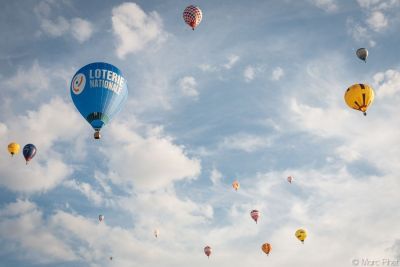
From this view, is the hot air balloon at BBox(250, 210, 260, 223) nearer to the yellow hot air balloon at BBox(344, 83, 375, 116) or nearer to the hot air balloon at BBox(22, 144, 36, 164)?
the yellow hot air balloon at BBox(344, 83, 375, 116)

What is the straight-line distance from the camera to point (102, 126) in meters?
35.4

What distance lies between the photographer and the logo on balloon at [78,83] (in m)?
36.0

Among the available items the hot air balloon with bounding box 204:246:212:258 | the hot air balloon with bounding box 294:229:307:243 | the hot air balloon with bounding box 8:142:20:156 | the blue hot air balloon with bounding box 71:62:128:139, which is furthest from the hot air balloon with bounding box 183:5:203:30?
the hot air balloon with bounding box 204:246:212:258

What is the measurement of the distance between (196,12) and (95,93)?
59.2ft

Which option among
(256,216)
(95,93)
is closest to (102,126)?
(95,93)

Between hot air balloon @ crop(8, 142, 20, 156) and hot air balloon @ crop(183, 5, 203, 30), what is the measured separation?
31.1 metres

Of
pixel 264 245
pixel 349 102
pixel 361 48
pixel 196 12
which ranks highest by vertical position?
pixel 196 12

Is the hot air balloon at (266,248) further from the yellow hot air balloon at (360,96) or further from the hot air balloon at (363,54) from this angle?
the hot air balloon at (363,54)

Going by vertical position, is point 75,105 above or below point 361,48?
below

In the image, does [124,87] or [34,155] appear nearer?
[124,87]

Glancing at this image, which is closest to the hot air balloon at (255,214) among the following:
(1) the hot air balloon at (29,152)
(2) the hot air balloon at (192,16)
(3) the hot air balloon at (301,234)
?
(3) the hot air balloon at (301,234)

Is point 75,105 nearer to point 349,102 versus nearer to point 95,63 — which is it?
point 95,63

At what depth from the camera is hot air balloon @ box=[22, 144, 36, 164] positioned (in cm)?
5324

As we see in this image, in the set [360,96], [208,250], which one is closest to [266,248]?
[208,250]
